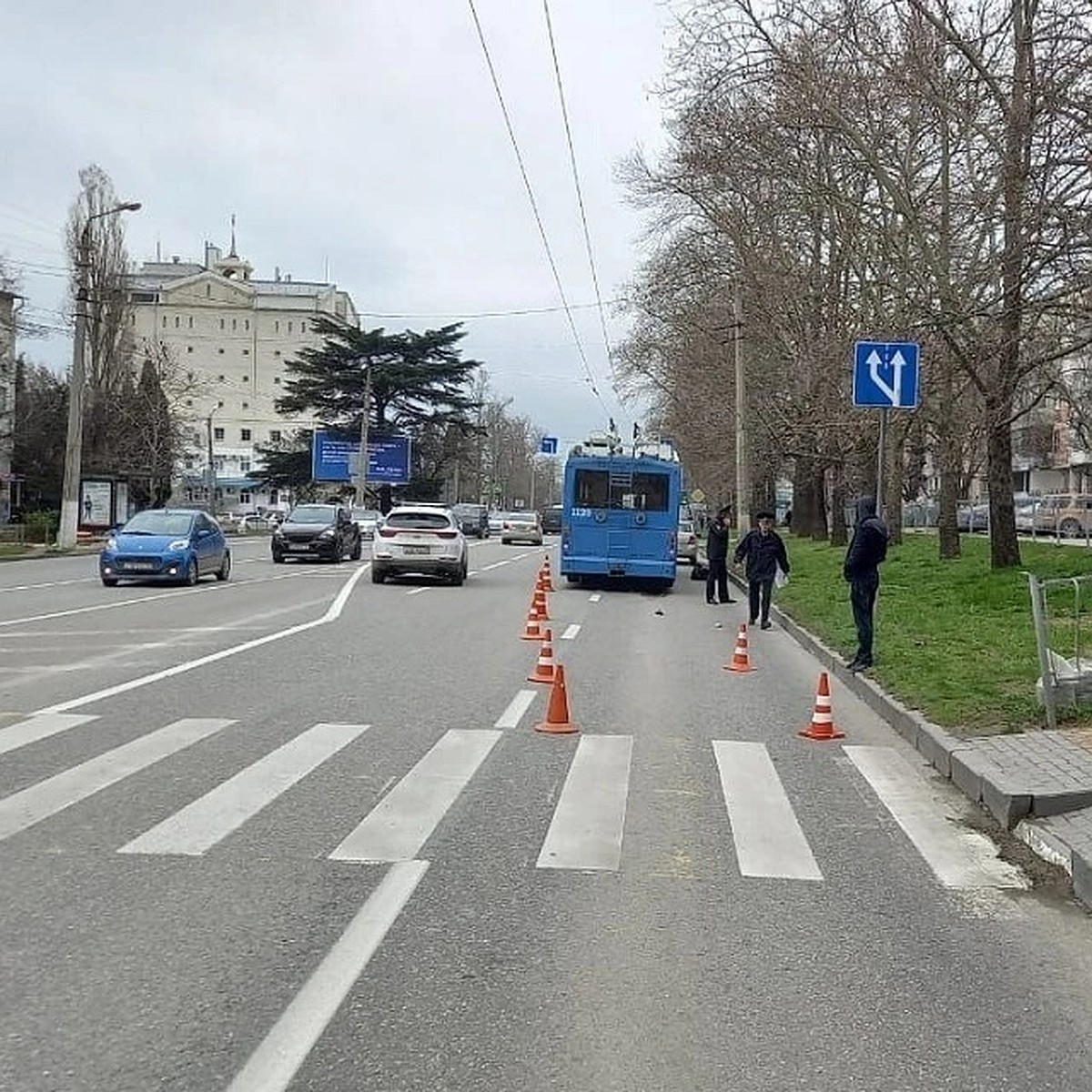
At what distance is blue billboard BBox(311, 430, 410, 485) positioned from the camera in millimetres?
75500

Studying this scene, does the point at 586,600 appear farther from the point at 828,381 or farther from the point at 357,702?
the point at 357,702

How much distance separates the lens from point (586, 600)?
26406 millimetres

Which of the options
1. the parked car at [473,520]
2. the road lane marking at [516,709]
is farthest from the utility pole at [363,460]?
the road lane marking at [516,709]

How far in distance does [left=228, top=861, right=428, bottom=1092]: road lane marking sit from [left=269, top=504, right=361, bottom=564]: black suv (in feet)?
102

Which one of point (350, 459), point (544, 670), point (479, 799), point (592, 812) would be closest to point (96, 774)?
point (479, 799)

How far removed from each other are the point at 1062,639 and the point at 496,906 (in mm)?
6960

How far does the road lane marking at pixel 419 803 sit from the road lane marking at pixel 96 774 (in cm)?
166

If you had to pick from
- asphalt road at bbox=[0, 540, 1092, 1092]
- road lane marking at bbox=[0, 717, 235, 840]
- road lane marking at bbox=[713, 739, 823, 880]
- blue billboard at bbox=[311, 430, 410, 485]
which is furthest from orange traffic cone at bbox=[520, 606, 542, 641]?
blue billboard at bbox=[311, 430, 410, 485]

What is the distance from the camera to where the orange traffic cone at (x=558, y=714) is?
33.6 feet

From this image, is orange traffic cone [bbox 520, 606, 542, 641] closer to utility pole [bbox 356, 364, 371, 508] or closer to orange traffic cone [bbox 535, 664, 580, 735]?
orange traffic cone [bbox 535, 664, 580, 735]

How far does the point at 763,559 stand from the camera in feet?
66.9

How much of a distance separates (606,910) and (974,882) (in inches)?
75.0

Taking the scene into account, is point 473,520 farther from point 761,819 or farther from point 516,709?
point 761,819

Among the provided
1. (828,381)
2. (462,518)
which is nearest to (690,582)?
(828,381)
